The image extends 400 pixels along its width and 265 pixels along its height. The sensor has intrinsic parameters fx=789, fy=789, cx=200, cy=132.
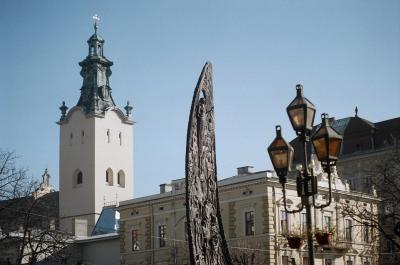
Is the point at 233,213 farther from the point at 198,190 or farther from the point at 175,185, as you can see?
the point at 198,190

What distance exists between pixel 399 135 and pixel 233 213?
22.9 m

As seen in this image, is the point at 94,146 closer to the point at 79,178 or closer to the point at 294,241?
the point at 79,178

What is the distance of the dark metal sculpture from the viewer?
10.9 metres

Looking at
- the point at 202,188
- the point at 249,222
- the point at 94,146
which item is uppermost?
the point at 94,146

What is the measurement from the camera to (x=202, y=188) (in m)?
11.3

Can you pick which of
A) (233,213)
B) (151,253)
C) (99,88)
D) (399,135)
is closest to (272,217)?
(233,213)

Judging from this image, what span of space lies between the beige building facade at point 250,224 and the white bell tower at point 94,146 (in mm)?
24568

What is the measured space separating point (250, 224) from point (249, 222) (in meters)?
0.14

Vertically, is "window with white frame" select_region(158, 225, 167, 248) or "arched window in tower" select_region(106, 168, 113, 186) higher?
"arched window in tower" select_region(106, 168, 113, 186)

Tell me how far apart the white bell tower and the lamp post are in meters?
68.0

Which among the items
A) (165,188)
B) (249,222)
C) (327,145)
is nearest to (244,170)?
(165,188)

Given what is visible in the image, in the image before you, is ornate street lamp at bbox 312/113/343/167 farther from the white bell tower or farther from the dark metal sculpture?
the white bell tower

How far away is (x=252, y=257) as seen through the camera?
144ft

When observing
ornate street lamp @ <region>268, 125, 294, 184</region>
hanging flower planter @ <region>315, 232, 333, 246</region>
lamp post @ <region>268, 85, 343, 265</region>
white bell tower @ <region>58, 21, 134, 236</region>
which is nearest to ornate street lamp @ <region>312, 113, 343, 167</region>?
lamp post @ <region>268, 85, 343, 265</region>
